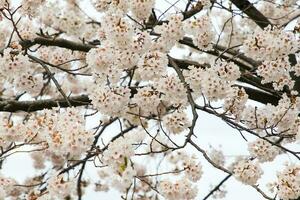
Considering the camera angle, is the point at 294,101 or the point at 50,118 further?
the point at 294,101

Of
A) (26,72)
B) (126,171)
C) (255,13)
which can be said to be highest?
(255,13)

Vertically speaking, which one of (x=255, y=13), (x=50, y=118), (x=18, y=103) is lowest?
(x=50, y=118)

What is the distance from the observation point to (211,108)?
4254 millimetres

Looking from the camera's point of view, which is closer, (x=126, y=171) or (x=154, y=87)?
(x=126, y=171)

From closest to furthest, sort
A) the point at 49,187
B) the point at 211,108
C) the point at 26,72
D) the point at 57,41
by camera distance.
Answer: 1. the point at 49,187
2. the point at 211,108
3. the point at 26,72
4. the point at 57,41

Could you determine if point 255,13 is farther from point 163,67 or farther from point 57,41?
point 163,67

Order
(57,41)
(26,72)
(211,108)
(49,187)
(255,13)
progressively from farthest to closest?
(255,13)
(57,41)
(26,72)
(211,108)
(49,187)

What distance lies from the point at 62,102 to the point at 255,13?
288cm

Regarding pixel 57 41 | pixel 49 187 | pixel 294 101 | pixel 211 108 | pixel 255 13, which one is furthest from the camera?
pixel 255 13

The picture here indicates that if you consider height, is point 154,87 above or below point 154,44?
below

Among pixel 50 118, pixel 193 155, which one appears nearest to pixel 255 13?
pixel 193 155

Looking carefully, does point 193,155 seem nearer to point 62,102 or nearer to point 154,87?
point 154,87

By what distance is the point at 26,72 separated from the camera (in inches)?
199

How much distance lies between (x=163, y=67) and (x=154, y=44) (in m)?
0.59
